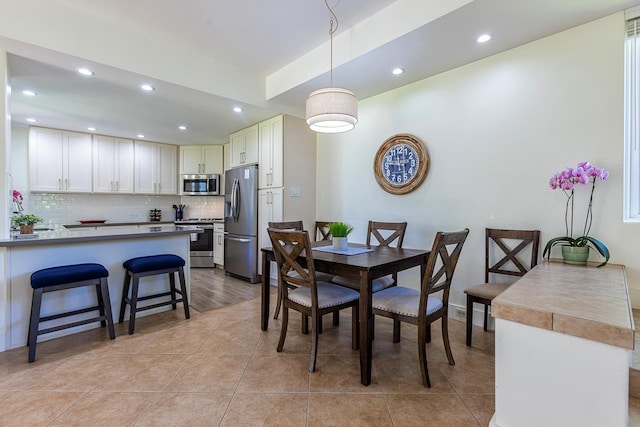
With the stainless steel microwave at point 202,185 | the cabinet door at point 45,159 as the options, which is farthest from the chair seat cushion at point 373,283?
the cabinet door at point 45,159

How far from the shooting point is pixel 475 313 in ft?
→ 9.28

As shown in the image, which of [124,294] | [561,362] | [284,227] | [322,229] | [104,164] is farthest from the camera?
[104,164]

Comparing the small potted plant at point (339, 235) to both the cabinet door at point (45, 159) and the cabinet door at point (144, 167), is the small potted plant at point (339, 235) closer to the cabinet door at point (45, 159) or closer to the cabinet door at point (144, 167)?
the cabinet door at point (144, 167)

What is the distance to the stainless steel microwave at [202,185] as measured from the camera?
5.84 m

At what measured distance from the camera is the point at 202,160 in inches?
234

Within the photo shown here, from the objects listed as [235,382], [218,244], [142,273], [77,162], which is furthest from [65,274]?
[77,162]

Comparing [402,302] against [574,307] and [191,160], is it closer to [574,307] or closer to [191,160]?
[574,307]

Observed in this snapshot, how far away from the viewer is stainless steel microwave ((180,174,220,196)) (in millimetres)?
5840

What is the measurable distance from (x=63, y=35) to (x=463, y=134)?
3.66 metres

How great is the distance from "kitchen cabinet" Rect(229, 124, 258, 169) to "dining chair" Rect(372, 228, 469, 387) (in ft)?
10.5

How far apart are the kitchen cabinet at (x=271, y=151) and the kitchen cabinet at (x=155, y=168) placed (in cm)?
260

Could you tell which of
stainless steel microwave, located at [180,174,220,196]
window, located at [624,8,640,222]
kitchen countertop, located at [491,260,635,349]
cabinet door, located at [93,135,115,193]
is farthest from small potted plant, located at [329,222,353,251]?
cabinet door, located at [93,135,115,193]

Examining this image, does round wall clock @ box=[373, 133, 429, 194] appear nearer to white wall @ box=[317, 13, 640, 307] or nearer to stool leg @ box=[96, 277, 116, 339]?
white wall @ box=[317, 13, 640, 307]

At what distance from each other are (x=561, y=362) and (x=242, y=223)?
4.18 m
